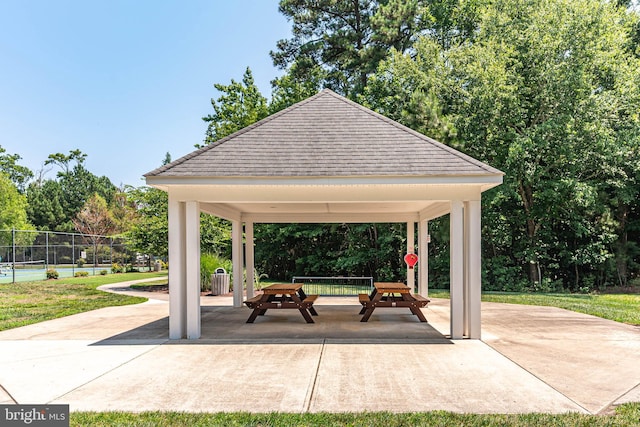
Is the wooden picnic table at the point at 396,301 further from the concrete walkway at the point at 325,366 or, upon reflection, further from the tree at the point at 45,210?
the tree at the point at 45,210

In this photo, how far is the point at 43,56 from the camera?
151 feet

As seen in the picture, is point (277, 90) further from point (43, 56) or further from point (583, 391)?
point (43, 56)

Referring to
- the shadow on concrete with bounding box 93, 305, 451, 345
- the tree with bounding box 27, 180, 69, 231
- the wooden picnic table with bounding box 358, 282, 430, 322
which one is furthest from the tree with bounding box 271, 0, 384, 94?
the tree with bounding box 27, 180, 69, 231

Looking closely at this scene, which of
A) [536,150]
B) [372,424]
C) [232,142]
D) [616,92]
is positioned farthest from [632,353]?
[616,92]

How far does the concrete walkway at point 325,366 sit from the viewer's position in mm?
4977

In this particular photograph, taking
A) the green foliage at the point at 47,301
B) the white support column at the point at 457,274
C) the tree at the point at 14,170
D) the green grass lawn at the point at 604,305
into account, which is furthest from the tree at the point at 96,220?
the white support column at the point at 457,274

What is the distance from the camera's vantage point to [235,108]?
88.3 ft

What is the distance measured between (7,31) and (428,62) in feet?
122

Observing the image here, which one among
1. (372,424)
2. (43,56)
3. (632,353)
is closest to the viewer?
(372,424)

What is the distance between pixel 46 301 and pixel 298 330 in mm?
9862

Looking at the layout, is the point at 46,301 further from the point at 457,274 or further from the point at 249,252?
the point at 457,274

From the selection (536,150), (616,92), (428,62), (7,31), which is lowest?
(536,150)

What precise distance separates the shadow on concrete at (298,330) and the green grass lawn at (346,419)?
Answer: 11.8 ft

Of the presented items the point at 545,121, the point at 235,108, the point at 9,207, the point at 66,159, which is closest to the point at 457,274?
the point at 545,121
